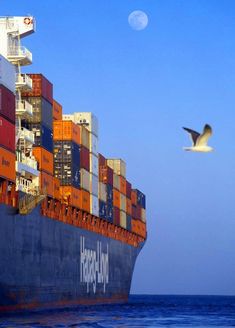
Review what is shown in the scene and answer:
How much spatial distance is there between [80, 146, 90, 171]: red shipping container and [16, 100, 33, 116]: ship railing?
38.1 feet

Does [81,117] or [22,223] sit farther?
[81,117]

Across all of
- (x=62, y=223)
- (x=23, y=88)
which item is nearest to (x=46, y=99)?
(x=23, y=88)

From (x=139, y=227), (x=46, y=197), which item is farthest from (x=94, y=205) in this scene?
(x=139, y=227)

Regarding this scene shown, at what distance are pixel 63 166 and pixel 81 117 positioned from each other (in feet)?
38.4

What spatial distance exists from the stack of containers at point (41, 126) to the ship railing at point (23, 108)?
183 centimetres

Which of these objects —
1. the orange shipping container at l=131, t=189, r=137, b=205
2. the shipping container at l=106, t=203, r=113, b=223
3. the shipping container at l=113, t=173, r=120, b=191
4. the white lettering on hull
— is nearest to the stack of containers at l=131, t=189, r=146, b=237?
the orange shipping container at l=131, t=189, r=137, b=205

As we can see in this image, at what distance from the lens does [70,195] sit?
59250mm

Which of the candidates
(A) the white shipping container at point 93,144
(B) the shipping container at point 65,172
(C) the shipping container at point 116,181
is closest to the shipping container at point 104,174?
(C) the shipping container at point 116,181

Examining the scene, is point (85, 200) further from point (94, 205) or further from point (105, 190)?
point (105, 190)

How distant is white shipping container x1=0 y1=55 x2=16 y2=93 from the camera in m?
43.5

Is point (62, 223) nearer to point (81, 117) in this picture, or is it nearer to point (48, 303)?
point (48, 303)

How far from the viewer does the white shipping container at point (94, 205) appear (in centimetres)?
6575

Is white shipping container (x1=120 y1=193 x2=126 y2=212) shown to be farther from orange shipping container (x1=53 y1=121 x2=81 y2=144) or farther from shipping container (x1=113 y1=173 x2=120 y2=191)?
orange shipping container (x1=53 y1=121 x2=81 y2=144)

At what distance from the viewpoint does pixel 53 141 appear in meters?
57.5
